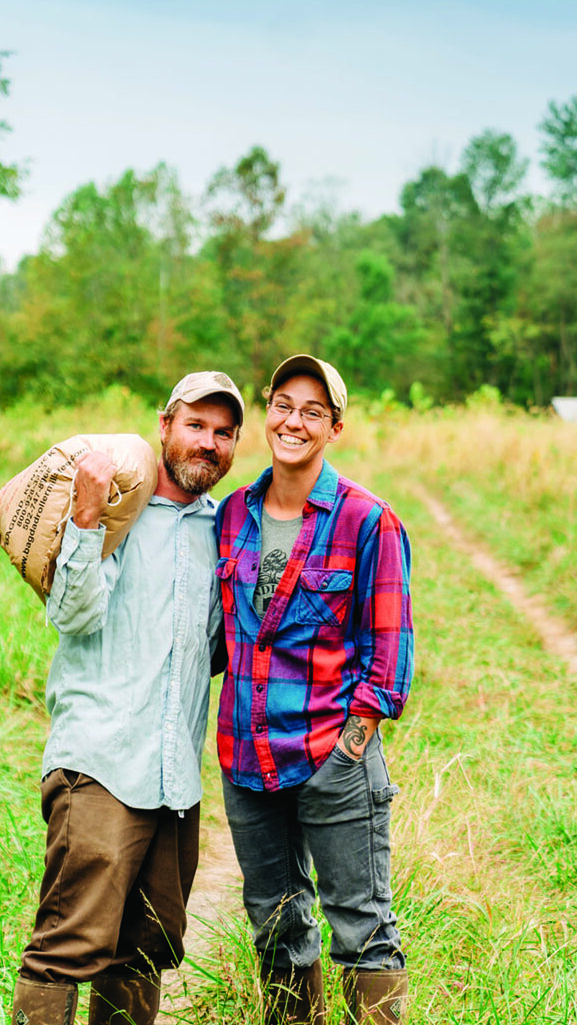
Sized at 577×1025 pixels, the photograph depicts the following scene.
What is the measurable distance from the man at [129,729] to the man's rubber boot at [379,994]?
0.49 metres

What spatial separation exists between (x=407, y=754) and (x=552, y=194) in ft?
148

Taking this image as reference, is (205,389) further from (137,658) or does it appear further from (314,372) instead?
(137,658)

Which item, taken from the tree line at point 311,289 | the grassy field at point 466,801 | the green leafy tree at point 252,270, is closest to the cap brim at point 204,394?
the grassy field at point 466,801

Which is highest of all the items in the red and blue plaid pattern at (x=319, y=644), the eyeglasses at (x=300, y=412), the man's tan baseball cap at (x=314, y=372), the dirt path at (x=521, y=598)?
the man's tan baseball cap at (x=314, y=372)

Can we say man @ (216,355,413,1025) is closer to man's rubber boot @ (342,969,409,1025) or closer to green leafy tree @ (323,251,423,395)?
man's rubber boot @ (342,969,409,1025)

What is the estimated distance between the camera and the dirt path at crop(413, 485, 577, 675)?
242 inches

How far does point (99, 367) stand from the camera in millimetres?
23297

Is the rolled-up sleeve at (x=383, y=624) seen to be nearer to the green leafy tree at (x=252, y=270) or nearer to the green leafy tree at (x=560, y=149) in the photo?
the green leafy tree at (x=252, y=270)

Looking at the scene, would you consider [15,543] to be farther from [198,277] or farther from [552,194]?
[552,194]

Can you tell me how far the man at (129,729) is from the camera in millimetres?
1991

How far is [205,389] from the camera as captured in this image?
2.40m

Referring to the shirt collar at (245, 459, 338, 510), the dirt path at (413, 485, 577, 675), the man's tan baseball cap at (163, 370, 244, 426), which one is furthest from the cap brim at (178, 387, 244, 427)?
the dirt path at (413, 485, 577, 675)

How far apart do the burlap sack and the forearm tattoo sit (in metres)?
0.76

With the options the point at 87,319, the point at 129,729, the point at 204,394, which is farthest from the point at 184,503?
the point at 87,319
